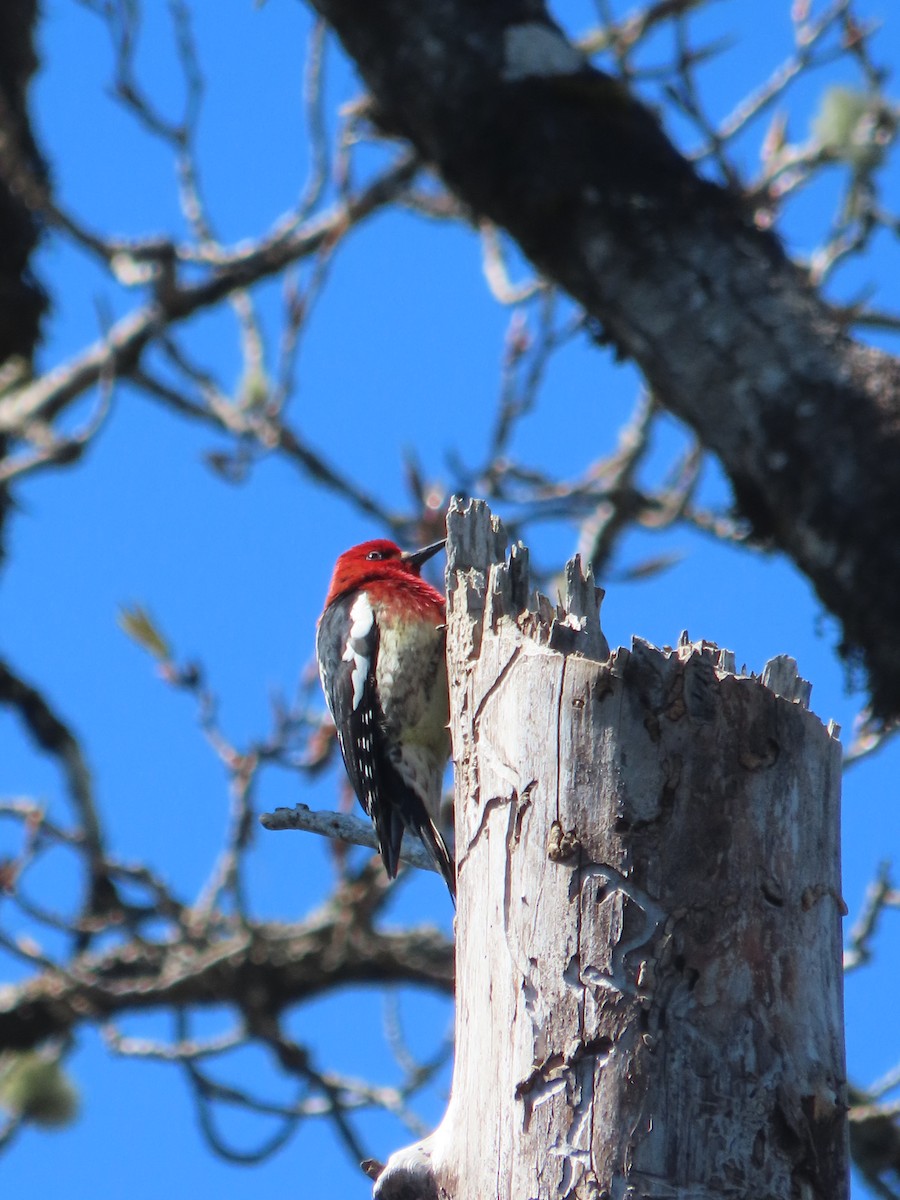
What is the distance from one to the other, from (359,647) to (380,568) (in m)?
0.38

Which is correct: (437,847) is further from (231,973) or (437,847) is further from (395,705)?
(231,973)

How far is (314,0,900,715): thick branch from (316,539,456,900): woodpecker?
1010 millimetres

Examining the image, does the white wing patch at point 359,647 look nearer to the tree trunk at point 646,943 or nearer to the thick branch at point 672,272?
the thick branch at point 672,272

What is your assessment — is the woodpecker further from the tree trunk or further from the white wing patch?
the tree trunk

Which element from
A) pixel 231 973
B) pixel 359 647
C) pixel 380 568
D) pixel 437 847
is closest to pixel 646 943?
pixel 437 847

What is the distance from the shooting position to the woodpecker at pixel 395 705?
4469mm

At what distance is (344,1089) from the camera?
6.12 meters

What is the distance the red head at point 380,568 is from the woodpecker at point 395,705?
0.07ft

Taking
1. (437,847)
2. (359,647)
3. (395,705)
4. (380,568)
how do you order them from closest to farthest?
(437,847) → (395,705) → (359,647) → (380,568)

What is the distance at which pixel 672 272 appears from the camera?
186 inches

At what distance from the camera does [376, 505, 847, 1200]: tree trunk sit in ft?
8.00

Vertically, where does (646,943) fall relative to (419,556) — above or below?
below

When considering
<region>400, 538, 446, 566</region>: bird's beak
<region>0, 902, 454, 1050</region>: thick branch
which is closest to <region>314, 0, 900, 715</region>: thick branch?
<region>400, 538, 446, 566</region>: bird's beak

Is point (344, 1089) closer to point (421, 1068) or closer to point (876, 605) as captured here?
point (421, 1068)
